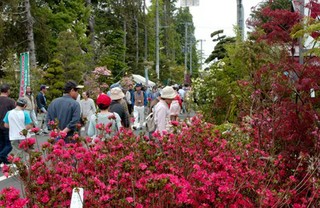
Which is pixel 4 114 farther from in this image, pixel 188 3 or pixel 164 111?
pixel 188 3

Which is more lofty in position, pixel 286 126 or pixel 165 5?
pixel 165 5

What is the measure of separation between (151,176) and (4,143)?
27.6 feet

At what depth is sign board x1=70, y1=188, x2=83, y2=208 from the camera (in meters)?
3.99

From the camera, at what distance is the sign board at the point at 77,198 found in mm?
3990

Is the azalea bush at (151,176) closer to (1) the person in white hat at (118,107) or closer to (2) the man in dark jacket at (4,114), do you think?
(1) the person in white hat at (118,107)

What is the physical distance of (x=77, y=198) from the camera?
4.02 meters

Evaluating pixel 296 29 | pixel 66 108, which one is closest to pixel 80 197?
pixel 296 29

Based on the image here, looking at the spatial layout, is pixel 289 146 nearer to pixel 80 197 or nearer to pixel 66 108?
pixel 80 197

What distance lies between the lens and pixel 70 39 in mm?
35531

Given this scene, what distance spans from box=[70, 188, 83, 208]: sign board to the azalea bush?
0.08 metres

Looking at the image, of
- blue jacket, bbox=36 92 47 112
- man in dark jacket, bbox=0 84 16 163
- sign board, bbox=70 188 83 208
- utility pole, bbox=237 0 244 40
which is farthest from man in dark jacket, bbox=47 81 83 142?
blue jacket, bbox=36 92 47 112

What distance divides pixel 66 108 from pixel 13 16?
27486 millimetres

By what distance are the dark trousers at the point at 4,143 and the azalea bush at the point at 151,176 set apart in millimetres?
6814

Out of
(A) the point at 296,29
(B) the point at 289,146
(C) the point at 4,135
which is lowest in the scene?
(C) the point at 4,135
